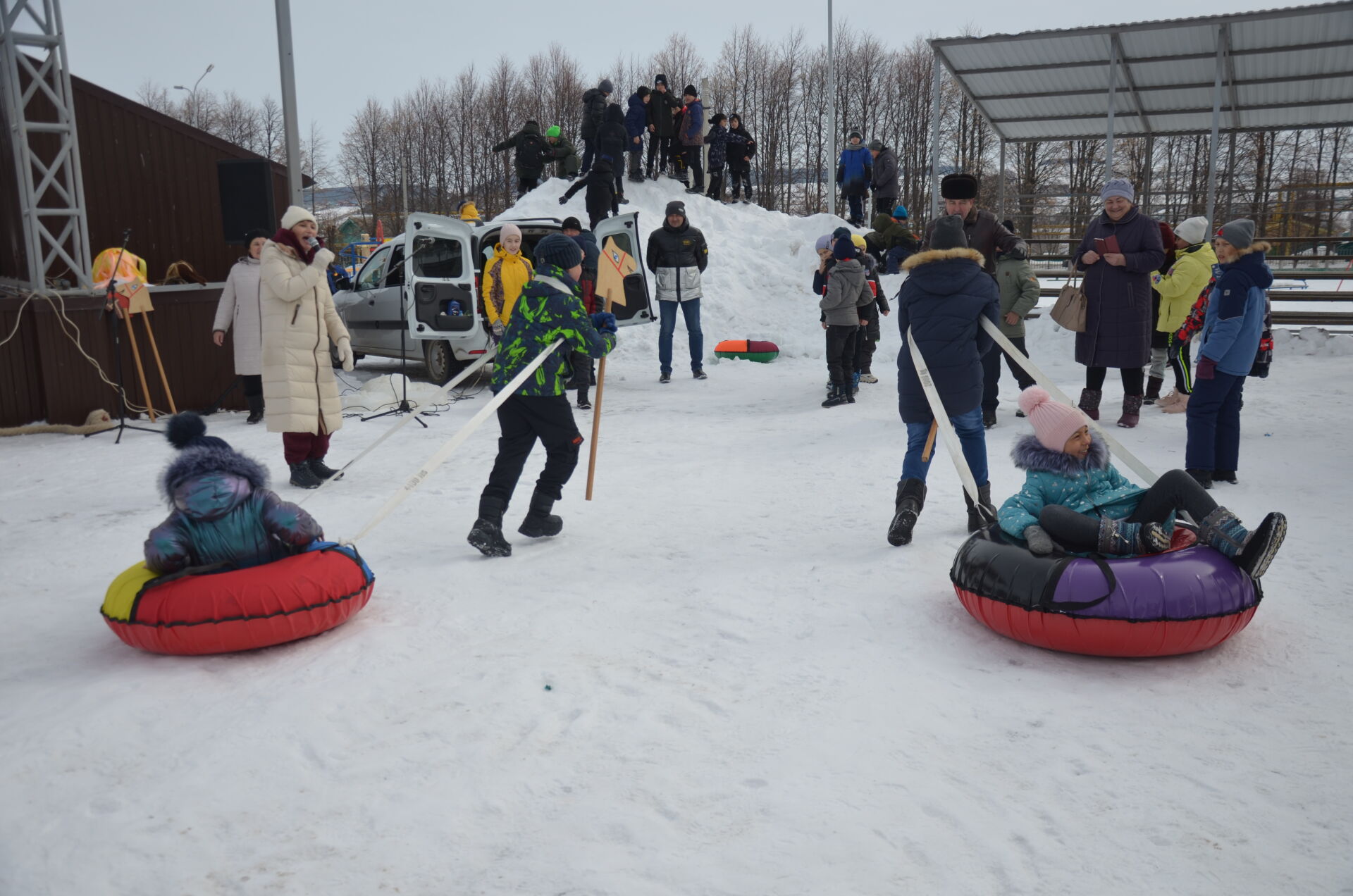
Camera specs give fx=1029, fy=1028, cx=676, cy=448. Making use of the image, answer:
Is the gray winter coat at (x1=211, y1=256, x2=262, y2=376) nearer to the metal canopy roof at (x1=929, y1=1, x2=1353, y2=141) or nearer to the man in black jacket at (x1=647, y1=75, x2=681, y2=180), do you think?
the metal canopy roof at (x1=929, y1=1, x2=1353, y2=141)

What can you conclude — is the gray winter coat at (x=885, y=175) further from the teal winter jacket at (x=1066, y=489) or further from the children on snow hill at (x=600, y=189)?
the teal winter jacket at (x=1066, y=489)

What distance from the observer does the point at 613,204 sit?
15656 millimetres

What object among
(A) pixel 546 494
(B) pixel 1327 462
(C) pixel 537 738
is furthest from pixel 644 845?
(B) pixel 1327 462

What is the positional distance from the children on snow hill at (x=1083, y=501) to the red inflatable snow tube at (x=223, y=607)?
9.53 feet

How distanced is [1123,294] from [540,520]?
524cm

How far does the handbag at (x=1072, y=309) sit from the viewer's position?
28.0 ft

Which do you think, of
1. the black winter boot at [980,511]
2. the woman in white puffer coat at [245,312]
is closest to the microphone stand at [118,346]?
the woman in white puffer coat at [245,312]

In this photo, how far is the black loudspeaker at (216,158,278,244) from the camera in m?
10.4

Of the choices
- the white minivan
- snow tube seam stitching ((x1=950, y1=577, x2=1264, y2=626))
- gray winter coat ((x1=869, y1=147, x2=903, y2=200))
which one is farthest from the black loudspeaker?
gray winter coat ((x1=869, y1=147, x2=903, y2=200))

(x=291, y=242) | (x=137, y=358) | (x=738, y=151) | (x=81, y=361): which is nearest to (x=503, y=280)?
(x=291, y=242)

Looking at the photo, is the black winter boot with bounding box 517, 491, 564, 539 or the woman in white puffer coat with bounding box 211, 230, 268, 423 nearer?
the black winter boot with bounding box 517, 491, 564, 539

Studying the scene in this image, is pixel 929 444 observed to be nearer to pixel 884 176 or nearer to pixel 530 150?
pixel 884 176

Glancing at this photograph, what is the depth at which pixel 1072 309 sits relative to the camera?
8578mm

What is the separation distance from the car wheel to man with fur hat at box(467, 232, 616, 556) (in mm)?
6840
